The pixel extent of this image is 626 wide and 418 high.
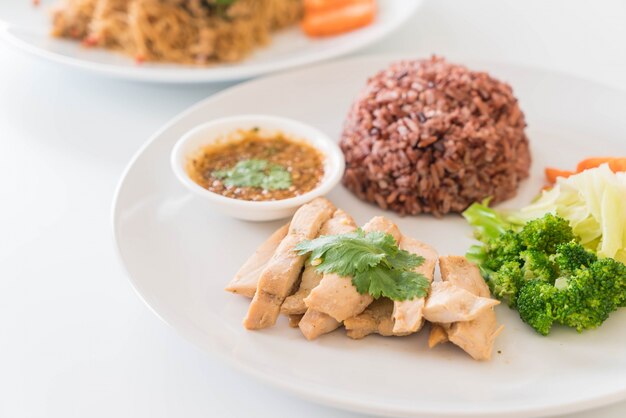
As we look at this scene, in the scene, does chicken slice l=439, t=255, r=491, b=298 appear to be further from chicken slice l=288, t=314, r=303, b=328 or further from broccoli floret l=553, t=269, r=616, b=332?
chicken slice l=288, t=314, r=303, b=328

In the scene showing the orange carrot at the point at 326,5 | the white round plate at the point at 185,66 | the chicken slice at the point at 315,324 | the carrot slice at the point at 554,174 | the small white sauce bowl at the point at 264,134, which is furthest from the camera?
the orange carrot at the point at 326,5

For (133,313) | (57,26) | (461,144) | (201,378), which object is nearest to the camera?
(201,378)

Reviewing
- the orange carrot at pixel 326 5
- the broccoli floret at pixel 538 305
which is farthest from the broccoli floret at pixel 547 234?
the orange carrot at pixel 326 5

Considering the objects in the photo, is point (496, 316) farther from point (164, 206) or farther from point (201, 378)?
point (164, 206)

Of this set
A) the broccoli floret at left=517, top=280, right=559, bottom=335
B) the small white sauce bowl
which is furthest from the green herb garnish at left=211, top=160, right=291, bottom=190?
the broccoli floret at left=517, top=280, right=559, bottom=335

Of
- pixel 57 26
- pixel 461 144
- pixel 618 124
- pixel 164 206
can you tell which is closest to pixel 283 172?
pixel 164 206

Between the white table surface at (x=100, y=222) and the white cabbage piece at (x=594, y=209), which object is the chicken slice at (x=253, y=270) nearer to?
the white table surface at (x=100, y=222)
